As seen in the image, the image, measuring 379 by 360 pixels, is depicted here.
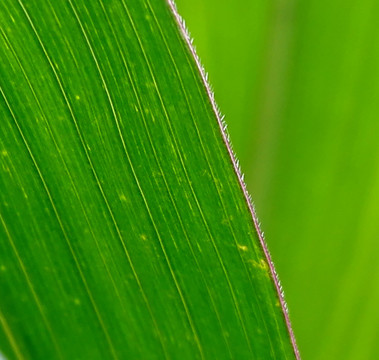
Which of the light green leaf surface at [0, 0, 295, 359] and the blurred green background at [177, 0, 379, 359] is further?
the blurred green background at [177, 0, 379, 359]

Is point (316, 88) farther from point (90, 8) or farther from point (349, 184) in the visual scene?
point (90, 8)

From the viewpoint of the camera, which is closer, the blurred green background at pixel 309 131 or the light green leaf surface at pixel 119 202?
the light green leaf surface at pixel 119 202

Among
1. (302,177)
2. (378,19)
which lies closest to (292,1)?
(378,19)

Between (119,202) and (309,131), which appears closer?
(119,202)
